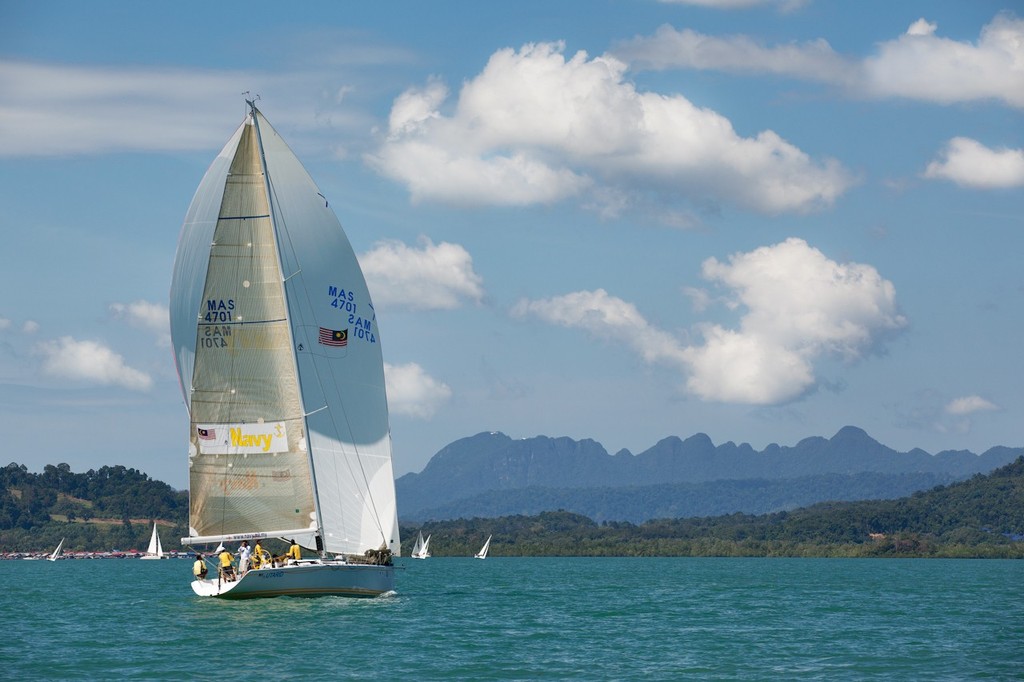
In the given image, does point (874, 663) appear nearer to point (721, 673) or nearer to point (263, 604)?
point (721, 673)

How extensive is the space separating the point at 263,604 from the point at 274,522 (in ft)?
9.56

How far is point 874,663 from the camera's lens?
123ft

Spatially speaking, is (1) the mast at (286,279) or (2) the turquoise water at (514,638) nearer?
(2) the turquoise water at (514,638)

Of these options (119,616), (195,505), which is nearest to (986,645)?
(195,505)

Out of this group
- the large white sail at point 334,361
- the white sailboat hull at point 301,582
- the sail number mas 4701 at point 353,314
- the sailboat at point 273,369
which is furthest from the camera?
the sail number mas 4701 at point 353,314

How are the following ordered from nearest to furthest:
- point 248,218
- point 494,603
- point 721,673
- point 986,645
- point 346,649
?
point 721,673
point 346,649
point 986,645
point 248,218
point 494,603

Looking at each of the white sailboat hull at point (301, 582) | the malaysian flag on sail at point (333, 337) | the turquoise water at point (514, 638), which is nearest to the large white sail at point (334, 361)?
the malaysian flag on sail at point (333, 337)

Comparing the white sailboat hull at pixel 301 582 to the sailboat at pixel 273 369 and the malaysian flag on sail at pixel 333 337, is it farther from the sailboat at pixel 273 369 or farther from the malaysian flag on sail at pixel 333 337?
the malaysian flag on sail at pixel 333 337

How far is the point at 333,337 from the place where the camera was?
49062 millimetres

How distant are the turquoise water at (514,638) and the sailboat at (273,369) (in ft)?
7.39

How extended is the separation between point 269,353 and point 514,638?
42.2 feet

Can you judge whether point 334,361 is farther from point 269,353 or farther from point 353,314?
point 269,353

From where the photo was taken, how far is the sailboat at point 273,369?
4734cm

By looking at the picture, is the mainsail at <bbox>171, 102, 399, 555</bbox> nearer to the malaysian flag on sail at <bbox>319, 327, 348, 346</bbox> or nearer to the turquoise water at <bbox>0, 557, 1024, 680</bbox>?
the malaysian flag on sail at <bbox>319, 327, 348, 346</bbox>
